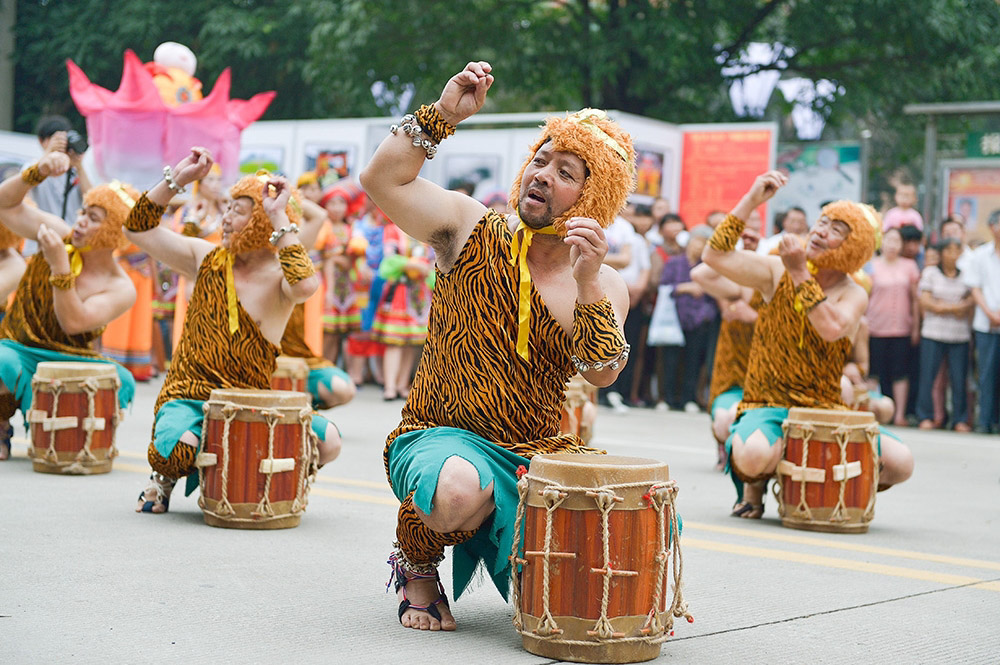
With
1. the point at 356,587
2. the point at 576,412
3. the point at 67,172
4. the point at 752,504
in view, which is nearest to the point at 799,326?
the point at 752,504

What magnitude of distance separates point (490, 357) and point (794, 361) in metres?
2.93

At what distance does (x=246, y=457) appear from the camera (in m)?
5.50

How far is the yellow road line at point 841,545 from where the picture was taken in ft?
18.4

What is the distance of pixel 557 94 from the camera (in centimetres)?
2153

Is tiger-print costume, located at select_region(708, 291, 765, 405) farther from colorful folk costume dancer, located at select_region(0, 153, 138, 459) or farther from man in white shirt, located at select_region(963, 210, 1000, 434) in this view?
man in white shirt, located at select_region(963, 210, 1000, 434)

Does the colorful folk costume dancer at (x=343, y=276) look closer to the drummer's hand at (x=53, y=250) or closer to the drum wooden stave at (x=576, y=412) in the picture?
the drum wooden stave at (x=576, y=412)

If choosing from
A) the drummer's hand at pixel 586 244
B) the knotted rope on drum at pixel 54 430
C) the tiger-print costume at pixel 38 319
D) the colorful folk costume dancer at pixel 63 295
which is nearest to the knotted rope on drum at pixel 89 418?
the knotted rope on drum at pixel 54 430

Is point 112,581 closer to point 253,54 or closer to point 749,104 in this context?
point 749,104

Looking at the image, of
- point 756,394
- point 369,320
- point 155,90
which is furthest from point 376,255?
point 756,394

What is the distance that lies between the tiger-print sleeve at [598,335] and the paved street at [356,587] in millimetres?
878

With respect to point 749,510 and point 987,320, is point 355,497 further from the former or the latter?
point 987,320

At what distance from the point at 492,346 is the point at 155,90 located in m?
10.1

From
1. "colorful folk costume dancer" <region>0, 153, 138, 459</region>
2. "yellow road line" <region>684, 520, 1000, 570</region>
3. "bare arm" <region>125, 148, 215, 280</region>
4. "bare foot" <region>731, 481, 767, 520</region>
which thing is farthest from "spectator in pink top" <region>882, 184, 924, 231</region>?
"bare arm" <region>125, 148, 215, 280</region>

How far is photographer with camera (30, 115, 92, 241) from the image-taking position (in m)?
7.84
